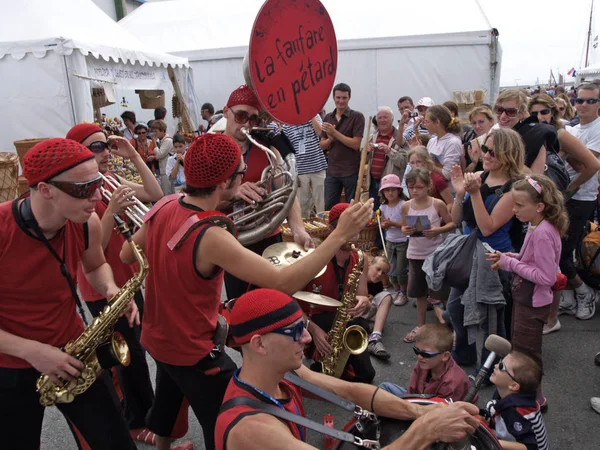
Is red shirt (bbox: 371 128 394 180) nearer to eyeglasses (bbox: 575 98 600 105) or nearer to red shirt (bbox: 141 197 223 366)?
eyeglasses (bbox: 575 98 600 105)

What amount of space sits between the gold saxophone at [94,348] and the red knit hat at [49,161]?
61 cm

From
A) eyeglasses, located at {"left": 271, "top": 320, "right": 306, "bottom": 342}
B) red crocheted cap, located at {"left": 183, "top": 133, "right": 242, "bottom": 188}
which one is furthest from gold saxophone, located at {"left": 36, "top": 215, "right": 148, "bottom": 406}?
eyeglasses, located at {"left": 271, "top": 320, "right": 306, "bottom": 342}

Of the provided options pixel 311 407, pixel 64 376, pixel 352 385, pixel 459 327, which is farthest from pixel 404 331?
pixel 64 376

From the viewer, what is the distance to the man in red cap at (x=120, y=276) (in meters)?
3.25

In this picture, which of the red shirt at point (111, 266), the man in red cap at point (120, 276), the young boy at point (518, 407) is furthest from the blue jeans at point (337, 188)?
the young boy at point (518, 407)

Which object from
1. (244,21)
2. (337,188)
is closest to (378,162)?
(337,188)

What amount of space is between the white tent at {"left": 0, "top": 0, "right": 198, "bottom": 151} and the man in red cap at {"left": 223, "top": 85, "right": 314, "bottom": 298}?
5895 millimetres

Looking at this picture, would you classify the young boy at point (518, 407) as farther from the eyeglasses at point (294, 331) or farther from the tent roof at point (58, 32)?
the tent roof at point (58, 32)

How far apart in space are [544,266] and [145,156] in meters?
7.87

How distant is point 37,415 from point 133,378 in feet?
3.46

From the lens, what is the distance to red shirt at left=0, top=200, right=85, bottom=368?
2.37 metres

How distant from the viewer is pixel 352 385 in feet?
7.98

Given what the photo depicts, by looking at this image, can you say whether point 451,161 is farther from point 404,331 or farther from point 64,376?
point 64,376

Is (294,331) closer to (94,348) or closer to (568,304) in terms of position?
(94,348)
